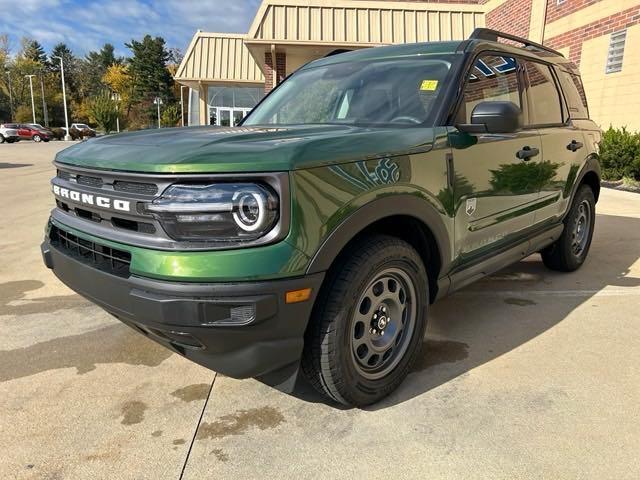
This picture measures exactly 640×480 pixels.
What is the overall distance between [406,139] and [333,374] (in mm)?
1167

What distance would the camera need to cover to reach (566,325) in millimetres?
3555

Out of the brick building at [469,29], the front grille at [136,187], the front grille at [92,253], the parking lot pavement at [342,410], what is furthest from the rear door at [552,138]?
the brick building at [469,29]

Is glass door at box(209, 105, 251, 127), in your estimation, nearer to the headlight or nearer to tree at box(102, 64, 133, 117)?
the headlight

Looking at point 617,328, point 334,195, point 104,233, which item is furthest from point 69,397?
point 617,328

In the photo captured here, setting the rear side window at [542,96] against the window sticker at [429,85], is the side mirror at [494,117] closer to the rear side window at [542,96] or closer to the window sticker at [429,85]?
the window sticker at [429,85]

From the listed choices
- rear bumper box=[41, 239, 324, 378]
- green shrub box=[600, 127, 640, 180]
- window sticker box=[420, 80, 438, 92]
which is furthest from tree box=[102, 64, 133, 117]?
rear bumper box=[41, 239, 324, 378]

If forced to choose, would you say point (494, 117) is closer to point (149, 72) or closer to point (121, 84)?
point (149, 72)

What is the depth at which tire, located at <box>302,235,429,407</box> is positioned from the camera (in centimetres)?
220

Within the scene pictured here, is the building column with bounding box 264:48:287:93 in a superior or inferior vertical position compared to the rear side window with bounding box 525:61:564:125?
superior

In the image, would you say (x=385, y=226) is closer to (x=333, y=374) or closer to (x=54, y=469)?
(x=333, y=374)

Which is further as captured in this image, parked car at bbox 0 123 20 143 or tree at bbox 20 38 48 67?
tree at bbox 20 38 48 67

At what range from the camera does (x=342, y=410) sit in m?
2.52

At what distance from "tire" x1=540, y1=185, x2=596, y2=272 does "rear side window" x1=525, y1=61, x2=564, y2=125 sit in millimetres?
890

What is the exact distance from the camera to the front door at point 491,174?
2.80m
